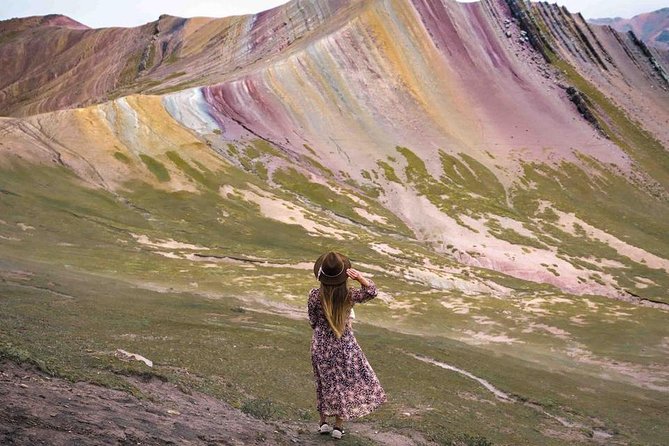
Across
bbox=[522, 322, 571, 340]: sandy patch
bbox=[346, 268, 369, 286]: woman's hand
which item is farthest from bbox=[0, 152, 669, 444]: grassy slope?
bbox=[346, 268, 369, 286]: woman's hand

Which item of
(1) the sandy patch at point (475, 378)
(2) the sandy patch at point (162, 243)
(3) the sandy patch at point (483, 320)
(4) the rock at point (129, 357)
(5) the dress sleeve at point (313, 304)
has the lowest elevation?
(3) the sandy patch at point (483, 320)

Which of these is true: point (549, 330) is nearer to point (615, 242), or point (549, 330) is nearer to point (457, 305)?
point (457, 305)

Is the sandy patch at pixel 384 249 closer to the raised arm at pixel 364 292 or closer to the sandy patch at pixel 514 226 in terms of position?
the sandy patch at pixel 514 226

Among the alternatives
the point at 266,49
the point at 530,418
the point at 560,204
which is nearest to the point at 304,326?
the point at 530,418

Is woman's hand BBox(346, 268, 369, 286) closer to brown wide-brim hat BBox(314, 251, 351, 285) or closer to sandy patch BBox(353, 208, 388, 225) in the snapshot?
brown wide-brim hat BBox(314, 251, 351, 285)

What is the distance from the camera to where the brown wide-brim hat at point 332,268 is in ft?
54.8

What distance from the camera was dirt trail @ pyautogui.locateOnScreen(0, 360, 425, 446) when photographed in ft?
44.5

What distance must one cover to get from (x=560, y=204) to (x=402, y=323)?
86.4 m

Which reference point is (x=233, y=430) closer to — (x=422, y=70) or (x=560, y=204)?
(x=560, y=204)

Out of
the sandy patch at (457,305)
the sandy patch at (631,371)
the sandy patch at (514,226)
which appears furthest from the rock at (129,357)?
the sandy patch at (514,226)

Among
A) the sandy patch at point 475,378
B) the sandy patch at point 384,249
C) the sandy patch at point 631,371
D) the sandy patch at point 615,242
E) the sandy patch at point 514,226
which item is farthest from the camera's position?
the sandy patch at point 514,226

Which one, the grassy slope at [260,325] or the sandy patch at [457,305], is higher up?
the grassy slope at [260,325]

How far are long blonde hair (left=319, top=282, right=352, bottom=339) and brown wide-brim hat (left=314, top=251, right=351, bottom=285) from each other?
183 millimetres

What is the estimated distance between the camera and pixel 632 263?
365ft
